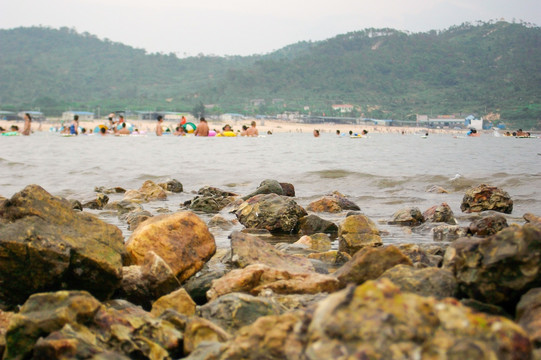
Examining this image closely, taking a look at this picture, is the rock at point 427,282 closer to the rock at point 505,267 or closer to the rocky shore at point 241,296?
the rocky shore at point 241,296

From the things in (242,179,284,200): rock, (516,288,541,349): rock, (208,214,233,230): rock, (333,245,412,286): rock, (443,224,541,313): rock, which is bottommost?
(208,214,233,230): rock

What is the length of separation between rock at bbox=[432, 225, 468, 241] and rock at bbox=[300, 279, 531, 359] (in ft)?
13.1

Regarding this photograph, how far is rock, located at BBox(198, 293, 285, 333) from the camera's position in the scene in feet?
8.40

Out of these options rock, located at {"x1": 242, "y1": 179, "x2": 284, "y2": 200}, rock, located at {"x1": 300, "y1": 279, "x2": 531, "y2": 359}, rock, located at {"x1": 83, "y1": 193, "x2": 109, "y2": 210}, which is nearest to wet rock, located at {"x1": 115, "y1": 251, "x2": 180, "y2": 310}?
rock, located at {"x1": 300, "y1": 279, "x2": 531, "y2": 359}

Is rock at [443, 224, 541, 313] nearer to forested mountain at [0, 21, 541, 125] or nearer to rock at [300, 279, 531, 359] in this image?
rock at [300, 279, 531, 359]

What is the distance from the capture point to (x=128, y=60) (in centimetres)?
18988

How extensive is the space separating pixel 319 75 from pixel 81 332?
165246mm

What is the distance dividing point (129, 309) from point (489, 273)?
1.69 meters

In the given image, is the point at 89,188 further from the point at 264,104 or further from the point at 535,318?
the point at 264,104

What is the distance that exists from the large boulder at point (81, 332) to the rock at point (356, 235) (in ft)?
8.63

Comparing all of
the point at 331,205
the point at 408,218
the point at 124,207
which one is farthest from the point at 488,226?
the point at 124,207

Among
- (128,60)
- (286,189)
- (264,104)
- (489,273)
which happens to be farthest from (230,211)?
(128,60)

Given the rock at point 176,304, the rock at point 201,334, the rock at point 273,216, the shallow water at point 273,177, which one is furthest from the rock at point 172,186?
the rock at point 201,334

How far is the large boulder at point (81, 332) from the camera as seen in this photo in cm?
212
